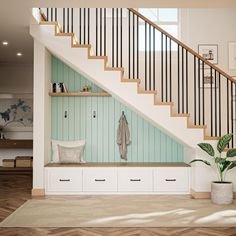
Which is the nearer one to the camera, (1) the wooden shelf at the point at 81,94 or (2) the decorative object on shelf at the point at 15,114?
(1) the wooden shelf at the point at 81,94

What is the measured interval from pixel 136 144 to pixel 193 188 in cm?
143

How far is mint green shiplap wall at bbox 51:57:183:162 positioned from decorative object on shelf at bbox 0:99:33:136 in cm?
230

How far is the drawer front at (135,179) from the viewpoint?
20.7 ft

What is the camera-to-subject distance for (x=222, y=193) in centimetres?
556

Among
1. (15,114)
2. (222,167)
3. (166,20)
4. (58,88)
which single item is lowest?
(222,167)

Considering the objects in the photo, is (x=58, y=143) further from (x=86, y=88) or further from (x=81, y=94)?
(x=86, y=88)

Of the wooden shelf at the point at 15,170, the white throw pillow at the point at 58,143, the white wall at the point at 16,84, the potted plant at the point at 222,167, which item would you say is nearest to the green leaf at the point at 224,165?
the potted plant at the point at 222,167

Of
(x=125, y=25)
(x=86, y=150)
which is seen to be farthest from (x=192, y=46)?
(x=86, y=150)

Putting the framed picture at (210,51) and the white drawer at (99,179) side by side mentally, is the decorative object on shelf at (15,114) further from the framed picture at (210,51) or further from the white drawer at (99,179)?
the framed picture at (210,51)

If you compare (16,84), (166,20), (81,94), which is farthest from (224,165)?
(16,84)

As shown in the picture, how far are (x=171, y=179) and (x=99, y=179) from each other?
3.76ft

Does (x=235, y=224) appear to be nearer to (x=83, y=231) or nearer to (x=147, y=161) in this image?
(x=83, y=231)

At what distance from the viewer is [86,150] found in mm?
7121

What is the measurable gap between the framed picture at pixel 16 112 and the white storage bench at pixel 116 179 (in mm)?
3207
